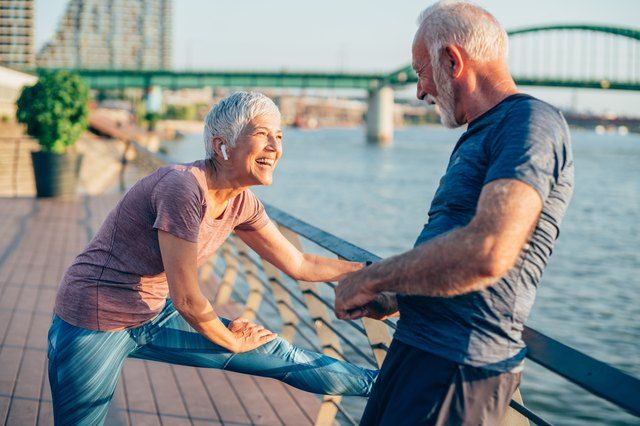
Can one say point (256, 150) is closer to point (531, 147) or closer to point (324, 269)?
point (324, 269)

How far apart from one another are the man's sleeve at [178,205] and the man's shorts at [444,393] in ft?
2.26

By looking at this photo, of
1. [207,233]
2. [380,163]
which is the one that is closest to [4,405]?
[207,233]

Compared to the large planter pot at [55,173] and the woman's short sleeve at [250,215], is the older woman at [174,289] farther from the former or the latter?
the large planter pot at [55,173]

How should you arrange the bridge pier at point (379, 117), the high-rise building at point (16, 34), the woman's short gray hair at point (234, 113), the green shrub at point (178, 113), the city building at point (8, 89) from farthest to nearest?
the high-rise building at point (16, 34)
the green shrub at point (178, 113)
the bridge pier at point (379, 117)
the city building at point (8, 89)
the woman's short gray hair at point (234, 113)

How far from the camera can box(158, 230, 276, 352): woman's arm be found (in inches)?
79.7

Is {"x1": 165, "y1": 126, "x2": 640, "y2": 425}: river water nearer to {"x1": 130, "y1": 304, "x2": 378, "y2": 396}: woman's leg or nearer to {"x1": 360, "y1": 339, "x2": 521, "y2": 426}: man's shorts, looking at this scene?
{"x1": 130, "y1": 304, "x2": 378, "y2": 396}: woman's leg

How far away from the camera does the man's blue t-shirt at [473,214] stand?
1486 millimetres

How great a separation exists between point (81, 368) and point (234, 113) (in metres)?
0.84

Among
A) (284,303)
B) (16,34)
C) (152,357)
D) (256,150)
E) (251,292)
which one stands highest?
(16,34)

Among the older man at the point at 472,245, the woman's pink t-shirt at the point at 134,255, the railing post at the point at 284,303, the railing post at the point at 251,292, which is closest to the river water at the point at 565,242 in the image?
the railing post at the point at 251,292

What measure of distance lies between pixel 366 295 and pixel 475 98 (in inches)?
19.5

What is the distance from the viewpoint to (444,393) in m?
1.59

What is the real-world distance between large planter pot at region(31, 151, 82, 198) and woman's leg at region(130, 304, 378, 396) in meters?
9.82

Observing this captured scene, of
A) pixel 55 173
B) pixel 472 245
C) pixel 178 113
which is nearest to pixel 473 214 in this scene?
pixel 472 245
